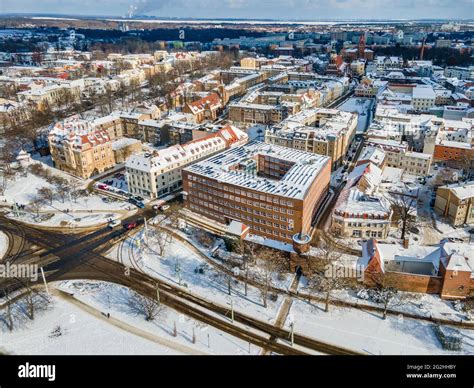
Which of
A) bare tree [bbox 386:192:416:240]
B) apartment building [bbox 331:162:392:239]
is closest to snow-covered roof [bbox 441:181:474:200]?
bare tree [bbox 386:192:416:240]

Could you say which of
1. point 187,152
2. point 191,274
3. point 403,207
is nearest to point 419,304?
point 403,207

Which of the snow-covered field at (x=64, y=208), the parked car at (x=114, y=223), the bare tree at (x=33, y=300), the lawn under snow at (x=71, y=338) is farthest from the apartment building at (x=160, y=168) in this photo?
the lawn under snow at (x=71, y=338)

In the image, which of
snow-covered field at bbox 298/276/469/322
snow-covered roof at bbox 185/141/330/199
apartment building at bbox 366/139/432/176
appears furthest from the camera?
apartment building at bbox 366/139/432/176

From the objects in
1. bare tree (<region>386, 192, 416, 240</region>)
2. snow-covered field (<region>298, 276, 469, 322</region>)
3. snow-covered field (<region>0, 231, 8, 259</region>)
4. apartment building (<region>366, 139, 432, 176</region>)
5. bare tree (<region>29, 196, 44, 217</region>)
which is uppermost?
apartment building (<region>366, 139, 432, 176</region>)

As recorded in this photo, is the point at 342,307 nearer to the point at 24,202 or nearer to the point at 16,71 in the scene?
the point at 24,202

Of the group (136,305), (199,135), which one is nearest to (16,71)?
(199,135)

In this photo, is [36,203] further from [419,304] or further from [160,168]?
[419,304]

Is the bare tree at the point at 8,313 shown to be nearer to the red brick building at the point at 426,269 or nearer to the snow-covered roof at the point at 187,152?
the snow-covered roof at the point at 187,152

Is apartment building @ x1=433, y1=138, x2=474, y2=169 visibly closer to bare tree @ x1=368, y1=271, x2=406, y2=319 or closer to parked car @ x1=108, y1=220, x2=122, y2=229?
bare tree @ x1=368, y1=271, x2=406, y2=319
